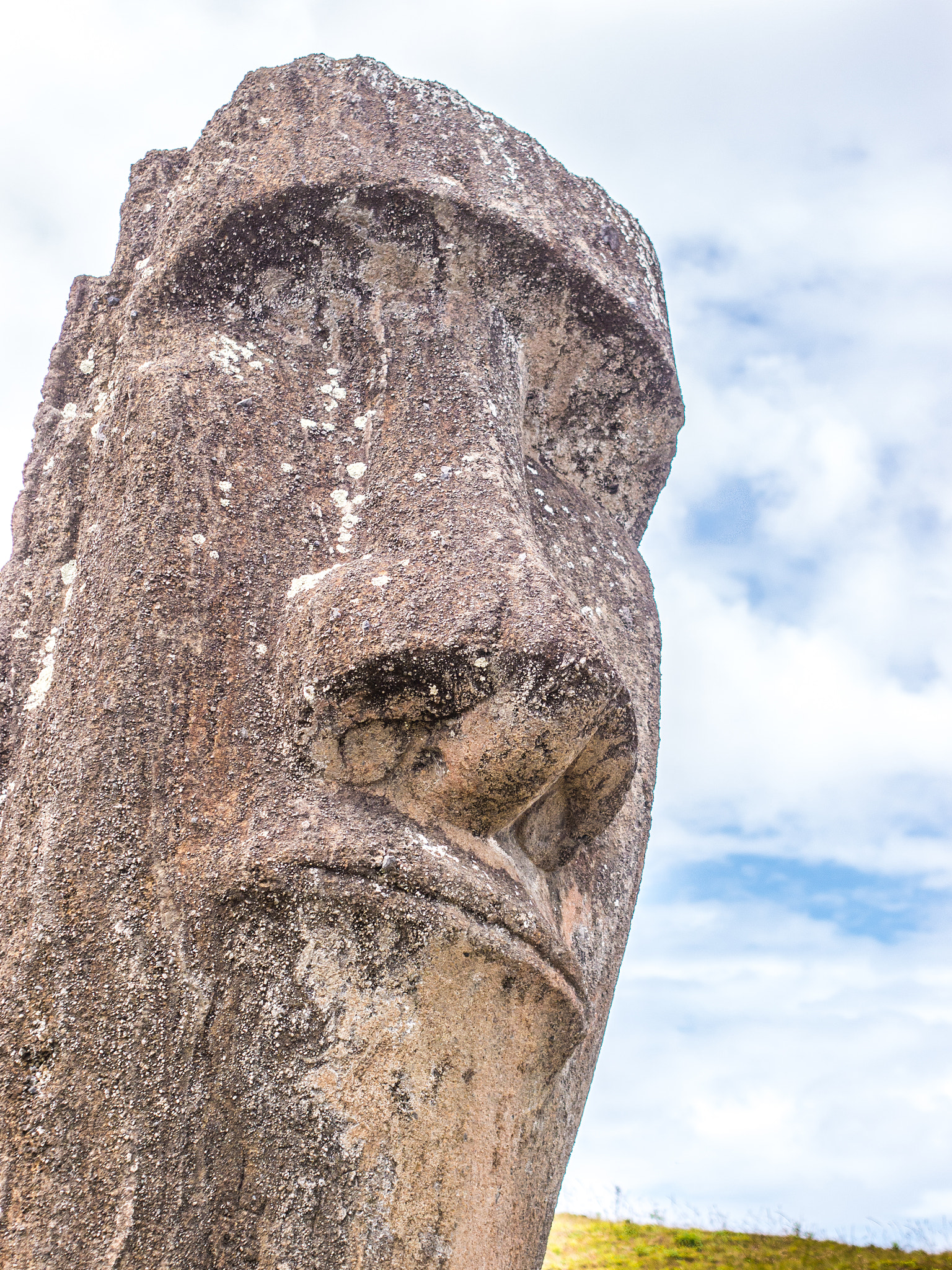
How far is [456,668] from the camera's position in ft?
6.59

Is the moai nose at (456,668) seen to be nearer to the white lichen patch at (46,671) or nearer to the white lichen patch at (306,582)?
the white lichen patch at (306,582)

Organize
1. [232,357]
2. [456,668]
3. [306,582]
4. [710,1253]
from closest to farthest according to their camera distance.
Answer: [456,668] < [306,582] < [232,357] < [710,1253]

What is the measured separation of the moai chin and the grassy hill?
8.79 feet

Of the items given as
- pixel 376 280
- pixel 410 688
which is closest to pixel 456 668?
pixel 410 688

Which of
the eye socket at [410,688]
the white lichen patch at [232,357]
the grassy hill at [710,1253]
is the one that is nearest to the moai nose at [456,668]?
the eye socket at [410,688]

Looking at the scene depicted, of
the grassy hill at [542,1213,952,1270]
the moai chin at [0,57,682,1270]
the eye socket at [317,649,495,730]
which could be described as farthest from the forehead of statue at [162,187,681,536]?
the grassy hill at [542,1213,952,1270]

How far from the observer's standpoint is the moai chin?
1.87 meters

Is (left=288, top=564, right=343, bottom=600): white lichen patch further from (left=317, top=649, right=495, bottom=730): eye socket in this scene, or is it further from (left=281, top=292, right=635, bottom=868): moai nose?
(left=317, top=649, right=495, bottom=730): eye socket

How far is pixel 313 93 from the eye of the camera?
2844mm

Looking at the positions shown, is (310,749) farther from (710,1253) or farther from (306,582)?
(710,1253)

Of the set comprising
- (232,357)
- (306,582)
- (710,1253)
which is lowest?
(710,1253)

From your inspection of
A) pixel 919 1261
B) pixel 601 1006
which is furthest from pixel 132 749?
pixel 919 1261

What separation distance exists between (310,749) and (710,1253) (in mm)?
3813

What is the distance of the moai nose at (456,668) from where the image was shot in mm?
2010
